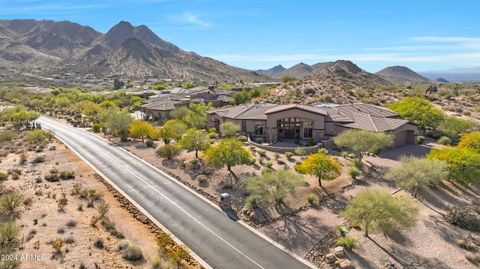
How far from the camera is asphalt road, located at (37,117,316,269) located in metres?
25.2

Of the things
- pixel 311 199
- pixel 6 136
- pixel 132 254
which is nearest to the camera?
pixel 132 254

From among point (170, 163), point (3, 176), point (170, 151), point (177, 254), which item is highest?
point (170, 151)

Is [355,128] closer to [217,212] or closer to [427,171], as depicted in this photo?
[427,171]

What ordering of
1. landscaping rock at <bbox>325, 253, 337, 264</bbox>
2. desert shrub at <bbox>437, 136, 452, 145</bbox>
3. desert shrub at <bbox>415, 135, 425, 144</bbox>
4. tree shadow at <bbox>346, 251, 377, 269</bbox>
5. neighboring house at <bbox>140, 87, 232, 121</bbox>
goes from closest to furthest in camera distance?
tree shadow at <bbox>346, 251, 377, 269</bbox> < landscaping rock at <bbox>325, 253, 337, 264</bbox> < desert shrub at <bbox>437, 136, 452, 145</bbox> < desert shrub at <bbox>415, 135, 425, 144</bbox> < neighboring house at <bbox>140, 87, 232, 121</bbox>

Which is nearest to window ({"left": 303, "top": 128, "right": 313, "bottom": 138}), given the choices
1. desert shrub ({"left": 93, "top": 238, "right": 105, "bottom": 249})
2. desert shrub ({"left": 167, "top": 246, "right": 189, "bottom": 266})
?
desert shrub ({"left": 167, "top": 246, "right": 189, "bottom": 266})

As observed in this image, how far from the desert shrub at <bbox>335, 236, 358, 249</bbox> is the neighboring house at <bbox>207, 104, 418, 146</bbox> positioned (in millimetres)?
28566

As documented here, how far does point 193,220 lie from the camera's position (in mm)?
30703

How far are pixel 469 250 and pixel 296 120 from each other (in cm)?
3332

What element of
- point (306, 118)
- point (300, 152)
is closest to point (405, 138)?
point (306, 118)

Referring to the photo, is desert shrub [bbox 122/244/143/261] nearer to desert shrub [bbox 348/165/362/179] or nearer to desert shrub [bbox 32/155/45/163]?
desert shrub [bbox 348/165/362/179]

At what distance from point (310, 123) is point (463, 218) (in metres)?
28.4

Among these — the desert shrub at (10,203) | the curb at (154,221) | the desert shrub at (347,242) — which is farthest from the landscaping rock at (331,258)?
the desert shrub at (10,203)

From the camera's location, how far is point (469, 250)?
27094 mm

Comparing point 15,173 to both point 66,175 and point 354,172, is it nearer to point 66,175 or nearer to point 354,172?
point 66,175
